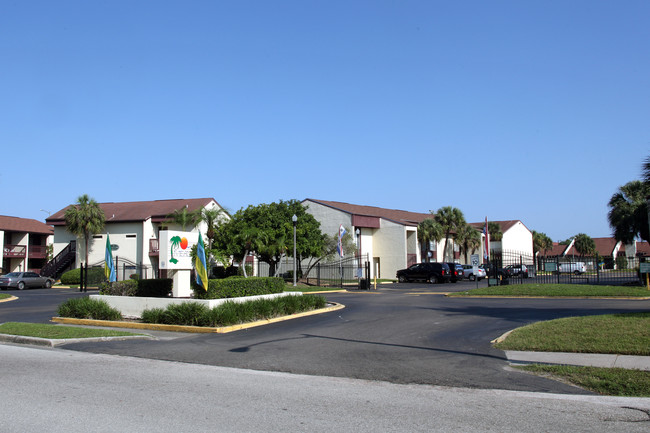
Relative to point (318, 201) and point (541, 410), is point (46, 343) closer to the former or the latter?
point (541, 410)

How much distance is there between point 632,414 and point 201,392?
18.5 feet

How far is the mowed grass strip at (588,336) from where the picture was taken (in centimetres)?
1088

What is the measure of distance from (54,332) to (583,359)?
39.7 feet

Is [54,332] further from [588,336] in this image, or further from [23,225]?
[23,225]

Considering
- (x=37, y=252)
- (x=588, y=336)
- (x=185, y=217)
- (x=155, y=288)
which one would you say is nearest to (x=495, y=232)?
(x=185, y=217)

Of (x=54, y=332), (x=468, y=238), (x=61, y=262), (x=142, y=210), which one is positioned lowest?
(x=54, y=332)

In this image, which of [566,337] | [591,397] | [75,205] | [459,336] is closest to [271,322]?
[459,336]

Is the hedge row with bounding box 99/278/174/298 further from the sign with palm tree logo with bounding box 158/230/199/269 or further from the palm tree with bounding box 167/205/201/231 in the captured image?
the palm tree with bounding box 167/205/201/231

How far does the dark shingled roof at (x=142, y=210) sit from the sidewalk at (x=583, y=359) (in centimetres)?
4088

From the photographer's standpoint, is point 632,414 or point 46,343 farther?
point 46,343

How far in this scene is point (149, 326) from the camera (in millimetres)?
15742

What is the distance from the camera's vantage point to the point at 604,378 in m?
8.52

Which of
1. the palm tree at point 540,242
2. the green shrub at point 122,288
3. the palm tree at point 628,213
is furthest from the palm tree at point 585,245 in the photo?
the green shrub at point 122,288

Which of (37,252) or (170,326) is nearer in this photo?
(170,326)
